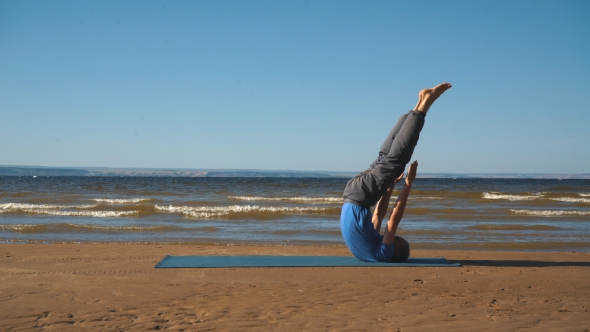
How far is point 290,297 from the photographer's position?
5242mm

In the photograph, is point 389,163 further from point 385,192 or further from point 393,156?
point 385,192

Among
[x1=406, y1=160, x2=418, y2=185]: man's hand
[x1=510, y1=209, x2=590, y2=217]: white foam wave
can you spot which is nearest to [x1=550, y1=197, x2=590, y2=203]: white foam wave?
[x1=510, y1=209, x2=590, y2=217]: white foam wave

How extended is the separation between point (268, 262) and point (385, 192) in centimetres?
194

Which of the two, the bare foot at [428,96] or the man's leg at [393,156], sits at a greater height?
the bare foot at [428,96]

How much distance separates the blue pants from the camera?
19.9ft

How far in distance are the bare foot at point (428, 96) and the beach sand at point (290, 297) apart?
7.01 ft

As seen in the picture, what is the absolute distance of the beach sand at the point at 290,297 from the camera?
170 inches

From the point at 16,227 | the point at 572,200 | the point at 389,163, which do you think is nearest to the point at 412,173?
the point at 389,163

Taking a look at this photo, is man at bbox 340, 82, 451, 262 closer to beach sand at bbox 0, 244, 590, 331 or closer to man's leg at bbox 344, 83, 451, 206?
man's leg at bbox 344, 83, 451, 206

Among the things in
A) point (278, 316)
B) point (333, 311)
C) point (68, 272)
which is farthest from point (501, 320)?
point (68, 272)

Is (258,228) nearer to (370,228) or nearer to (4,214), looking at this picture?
(370,228)

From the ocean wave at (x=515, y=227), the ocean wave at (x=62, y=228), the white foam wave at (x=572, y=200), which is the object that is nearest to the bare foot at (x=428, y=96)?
the ocean wave at (x=515, y=227)

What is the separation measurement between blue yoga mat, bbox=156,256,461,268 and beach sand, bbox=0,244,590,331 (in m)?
0.22

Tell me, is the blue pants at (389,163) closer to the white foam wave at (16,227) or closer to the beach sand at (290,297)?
the beach sand at (290,297)
